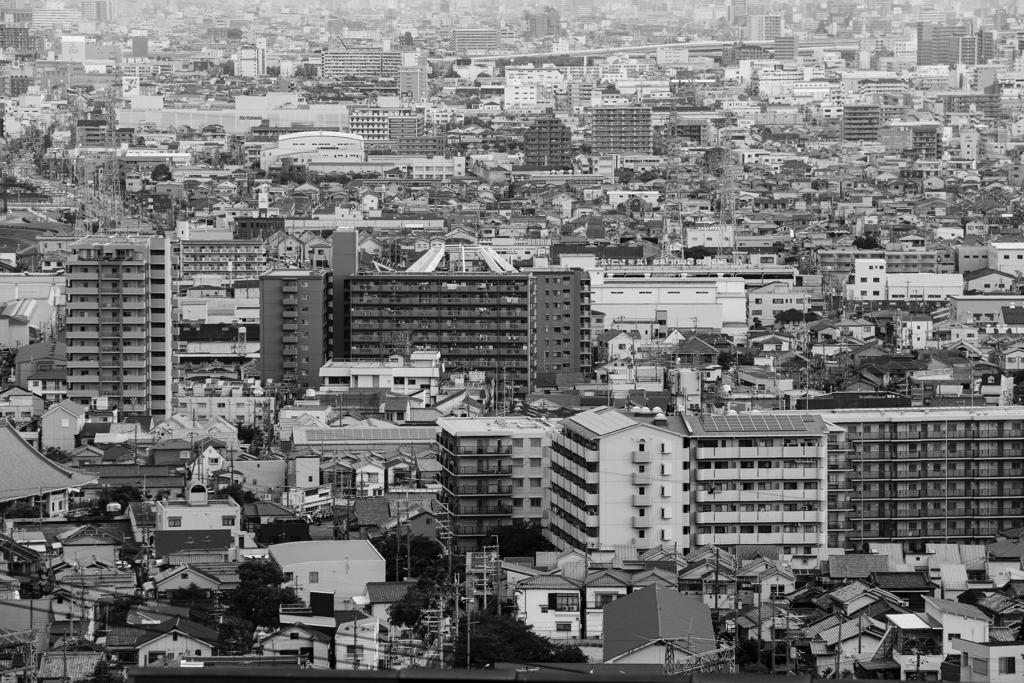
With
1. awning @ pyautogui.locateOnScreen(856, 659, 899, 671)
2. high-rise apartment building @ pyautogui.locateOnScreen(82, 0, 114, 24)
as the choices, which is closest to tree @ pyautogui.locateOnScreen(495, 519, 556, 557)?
awning @ pyautogui.locateOnScreen(856, 659, 899, 671)

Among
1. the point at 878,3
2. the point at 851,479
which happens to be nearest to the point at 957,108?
the point at 878,3

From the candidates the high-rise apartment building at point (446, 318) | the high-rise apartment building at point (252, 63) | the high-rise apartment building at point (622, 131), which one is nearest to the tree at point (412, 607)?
the high-rise apartment building at point (446, 318)

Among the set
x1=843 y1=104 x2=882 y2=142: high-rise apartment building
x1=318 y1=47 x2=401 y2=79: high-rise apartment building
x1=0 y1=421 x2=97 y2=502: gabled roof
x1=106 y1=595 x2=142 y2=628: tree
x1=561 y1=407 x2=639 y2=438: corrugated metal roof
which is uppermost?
x1=318 y1=47 x2=401 y2=79: high-rise apartment building

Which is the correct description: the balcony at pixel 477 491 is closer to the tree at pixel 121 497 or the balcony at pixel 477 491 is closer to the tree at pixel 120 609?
the tree at pixel 121 497

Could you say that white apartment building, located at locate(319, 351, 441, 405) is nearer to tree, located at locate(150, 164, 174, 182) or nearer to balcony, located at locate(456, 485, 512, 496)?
balcony, located at locate(456, 485, 512, 496)

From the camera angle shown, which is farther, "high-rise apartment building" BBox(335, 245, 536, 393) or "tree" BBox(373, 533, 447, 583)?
"high-rise apartment building" BBox(335, 245, 536, 393)

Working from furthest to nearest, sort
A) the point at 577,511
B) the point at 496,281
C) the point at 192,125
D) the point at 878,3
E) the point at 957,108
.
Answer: the point at 878,3, the point at 957,108, the point at 192,125, the point at 496,281, the point at 577,511

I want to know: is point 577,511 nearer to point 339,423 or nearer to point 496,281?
point 339,423
